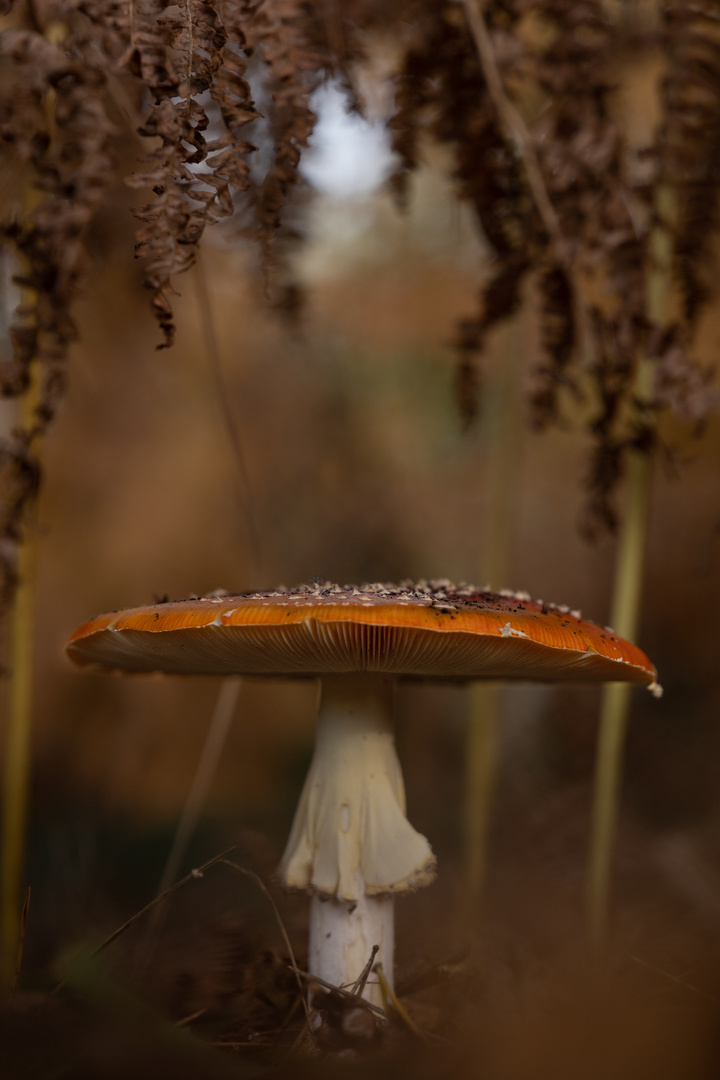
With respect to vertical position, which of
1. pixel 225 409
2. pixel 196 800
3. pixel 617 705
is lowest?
pixel 196 800

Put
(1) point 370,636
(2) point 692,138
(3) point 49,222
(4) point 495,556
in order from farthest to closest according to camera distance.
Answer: (4) point 495,556
(2) point 692,138
(3) point 49,222
(1) point 370,636

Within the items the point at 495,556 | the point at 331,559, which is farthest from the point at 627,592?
the point at 331,559

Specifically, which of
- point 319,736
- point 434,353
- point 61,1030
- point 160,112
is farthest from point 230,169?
point 434,353

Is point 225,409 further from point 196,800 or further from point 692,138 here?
point 692,138

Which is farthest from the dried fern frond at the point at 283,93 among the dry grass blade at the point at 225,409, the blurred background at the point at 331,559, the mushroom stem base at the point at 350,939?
the mushroom stem base at the point at 350,939

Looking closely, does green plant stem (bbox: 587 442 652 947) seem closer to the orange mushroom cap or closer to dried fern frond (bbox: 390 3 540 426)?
the orange mushroom cap

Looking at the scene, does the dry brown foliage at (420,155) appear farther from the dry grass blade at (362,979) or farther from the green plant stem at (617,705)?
the dry grass blade at (362,979)

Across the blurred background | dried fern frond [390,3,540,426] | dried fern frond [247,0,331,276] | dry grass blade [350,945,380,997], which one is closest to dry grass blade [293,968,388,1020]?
dry grass blade [350,945,380,997]
